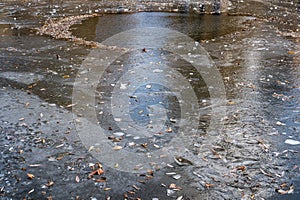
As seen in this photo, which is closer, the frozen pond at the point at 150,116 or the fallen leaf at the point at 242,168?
the frozen pond at the point at 150,116

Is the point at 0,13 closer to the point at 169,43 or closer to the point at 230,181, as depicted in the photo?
the point at 169,43

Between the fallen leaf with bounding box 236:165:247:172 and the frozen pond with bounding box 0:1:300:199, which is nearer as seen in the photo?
the frozen pond with bounding box 0:1:300:199

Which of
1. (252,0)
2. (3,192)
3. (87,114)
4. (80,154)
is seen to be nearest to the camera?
(3,192)

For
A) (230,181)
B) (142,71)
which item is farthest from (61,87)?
(230,181)

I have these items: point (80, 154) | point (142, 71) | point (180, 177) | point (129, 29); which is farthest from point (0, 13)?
point (180, 177)

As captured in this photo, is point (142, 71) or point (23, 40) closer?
point (142, 71)

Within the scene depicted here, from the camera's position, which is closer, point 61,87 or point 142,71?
point 61,87

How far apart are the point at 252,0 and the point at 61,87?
49.6ft

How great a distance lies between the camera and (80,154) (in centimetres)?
417

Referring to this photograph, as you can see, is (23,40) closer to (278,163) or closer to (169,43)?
(169,43)

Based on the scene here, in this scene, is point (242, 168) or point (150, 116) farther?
point (150, 116)

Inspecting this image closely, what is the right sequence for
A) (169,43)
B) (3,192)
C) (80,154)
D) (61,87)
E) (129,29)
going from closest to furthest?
(3,192) < (80,154) < (61,87) < (169,43) < (129,29)

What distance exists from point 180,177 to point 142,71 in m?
3.71

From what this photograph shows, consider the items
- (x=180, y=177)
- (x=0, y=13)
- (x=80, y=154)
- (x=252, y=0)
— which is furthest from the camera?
(x=252, y=0)
